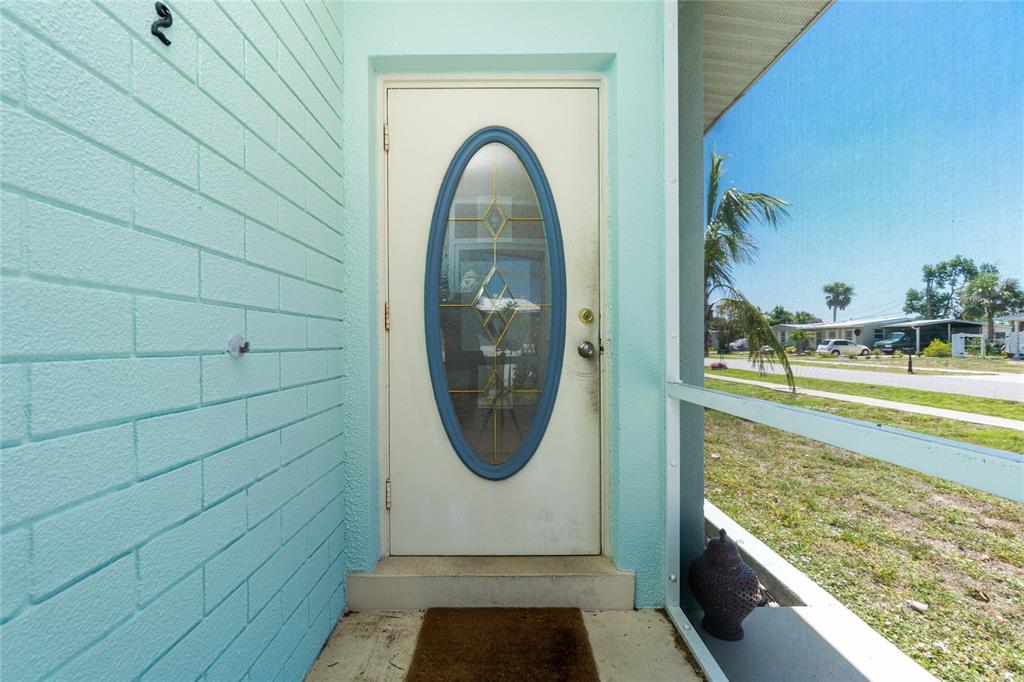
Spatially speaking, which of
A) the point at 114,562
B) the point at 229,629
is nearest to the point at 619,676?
the point at 229,629

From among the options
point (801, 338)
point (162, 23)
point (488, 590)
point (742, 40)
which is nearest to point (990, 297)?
point (801, 338)

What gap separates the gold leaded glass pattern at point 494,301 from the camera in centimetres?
194

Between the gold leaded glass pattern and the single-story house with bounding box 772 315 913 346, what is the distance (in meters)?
0.99

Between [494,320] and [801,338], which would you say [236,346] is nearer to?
[494,320]

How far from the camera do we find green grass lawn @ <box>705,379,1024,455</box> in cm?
73

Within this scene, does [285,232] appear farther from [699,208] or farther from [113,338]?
[699,208]

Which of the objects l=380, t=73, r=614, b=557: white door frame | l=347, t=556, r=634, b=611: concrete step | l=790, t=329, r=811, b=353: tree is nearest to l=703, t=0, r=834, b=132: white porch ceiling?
l=380, t=73, r=614, b=557: white door frame

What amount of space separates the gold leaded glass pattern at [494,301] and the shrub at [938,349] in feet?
4.18

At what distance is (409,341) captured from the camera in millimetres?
1929

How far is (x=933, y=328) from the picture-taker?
84 centimetres

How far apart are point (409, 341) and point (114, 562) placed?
1.27 metres

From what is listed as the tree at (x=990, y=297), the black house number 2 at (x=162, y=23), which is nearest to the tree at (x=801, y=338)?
the tree at (x=990, y=297)

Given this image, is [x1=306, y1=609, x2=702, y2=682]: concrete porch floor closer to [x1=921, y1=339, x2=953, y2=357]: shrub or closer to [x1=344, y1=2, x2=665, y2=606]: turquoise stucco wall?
[x1=344, y1=2, x2=665, y2=606]: turquoise stucco wall

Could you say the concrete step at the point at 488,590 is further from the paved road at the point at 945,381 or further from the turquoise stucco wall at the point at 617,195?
the paved road at the point at 945,381
